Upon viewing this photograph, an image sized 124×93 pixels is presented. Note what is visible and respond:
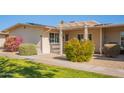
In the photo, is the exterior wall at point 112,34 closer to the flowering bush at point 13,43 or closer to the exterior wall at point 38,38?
the exterior wall at point 38,38

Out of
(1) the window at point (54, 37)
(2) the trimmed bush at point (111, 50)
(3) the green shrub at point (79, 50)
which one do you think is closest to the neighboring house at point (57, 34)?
(1) the window at point (54, 37)

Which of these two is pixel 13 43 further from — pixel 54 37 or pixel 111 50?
pixel 111 50

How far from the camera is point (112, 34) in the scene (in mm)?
15594

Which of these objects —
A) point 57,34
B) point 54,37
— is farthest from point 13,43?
point 57,34

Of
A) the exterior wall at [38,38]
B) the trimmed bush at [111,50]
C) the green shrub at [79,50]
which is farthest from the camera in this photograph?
the exterior wall at [38,38]

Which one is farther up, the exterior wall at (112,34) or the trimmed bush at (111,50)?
the exterior wall at (112,34)

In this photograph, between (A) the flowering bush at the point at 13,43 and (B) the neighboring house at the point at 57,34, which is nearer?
(B) the neighboring house at the point at 57,34

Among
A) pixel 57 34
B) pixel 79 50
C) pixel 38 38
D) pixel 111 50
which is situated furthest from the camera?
pixel 57 34

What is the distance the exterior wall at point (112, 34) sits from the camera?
49.6 ft
